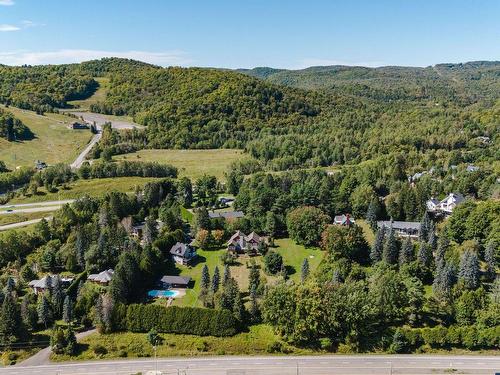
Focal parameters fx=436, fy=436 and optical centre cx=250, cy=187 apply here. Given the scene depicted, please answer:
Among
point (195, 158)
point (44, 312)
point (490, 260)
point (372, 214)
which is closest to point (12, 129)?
point (195, 158)

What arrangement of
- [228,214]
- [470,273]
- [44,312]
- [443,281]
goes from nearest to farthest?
1. [44,312]
2. [443,281]
3. [470,273]
4. [228,214]

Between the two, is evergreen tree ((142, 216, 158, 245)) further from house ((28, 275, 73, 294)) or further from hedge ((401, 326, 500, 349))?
hedge ((401, 326, 500, 349))

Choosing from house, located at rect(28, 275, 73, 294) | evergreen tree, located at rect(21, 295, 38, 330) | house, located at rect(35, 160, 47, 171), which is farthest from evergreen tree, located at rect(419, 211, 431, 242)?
house, located at rect(35, 160, 47, 171)

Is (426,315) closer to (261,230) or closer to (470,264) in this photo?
(470,264)

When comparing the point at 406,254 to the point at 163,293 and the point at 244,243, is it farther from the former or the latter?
the point at 163,293

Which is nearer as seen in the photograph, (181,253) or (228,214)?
(181,253)

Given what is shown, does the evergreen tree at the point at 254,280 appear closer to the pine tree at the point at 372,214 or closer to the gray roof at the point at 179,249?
the gray roof at the point at 179,249
